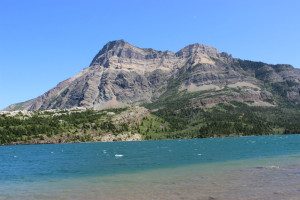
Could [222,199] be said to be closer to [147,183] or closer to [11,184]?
[147,183]

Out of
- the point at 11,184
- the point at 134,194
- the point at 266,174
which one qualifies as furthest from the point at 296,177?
the point at 11,184

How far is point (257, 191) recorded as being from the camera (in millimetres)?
34844

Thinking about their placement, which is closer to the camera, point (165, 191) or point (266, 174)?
point (165, 191)

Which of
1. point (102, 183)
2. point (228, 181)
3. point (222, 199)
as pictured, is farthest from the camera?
point (102, 183)

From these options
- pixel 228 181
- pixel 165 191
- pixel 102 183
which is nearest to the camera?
pixel 165 191

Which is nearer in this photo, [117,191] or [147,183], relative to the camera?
[117,191]

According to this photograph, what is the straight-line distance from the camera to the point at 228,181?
42.6m

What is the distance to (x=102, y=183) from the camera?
4600 centimetres

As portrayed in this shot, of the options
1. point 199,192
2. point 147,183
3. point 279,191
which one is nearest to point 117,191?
point 147,183

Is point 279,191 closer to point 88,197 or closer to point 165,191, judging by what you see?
point 165,191

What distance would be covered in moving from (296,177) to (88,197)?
33460 millimetres

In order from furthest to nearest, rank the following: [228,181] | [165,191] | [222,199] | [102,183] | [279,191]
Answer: [102,183] < [228,181] < [165,191] < [279,191] < [222,199]

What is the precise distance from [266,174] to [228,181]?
988 cm

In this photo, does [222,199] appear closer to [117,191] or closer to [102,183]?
[117,191]
